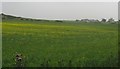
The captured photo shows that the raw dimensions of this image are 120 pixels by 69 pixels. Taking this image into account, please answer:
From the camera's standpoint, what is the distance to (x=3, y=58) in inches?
733

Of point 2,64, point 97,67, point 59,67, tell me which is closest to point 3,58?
point 2,64

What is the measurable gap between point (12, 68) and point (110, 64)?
213 inches

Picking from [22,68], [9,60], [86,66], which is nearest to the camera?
[22,68]

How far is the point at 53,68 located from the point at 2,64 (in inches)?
131

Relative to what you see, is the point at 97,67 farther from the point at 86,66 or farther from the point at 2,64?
the point at 2,64

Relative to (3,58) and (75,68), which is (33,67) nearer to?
(75,68)

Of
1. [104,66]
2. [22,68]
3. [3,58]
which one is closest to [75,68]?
[104,66]

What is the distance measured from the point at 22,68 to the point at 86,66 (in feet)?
11.5

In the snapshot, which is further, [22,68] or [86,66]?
[86,66]

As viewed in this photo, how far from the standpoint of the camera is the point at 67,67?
586 inches

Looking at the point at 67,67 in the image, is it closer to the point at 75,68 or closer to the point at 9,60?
the point at 75,68

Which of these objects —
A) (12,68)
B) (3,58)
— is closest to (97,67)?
(12,68)

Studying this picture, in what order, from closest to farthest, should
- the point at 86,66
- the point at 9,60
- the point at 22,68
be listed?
1. the point at 22,68
2. the point at 86,66
3. the point at 9,60

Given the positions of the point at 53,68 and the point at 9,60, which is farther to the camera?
the point at 9,60
